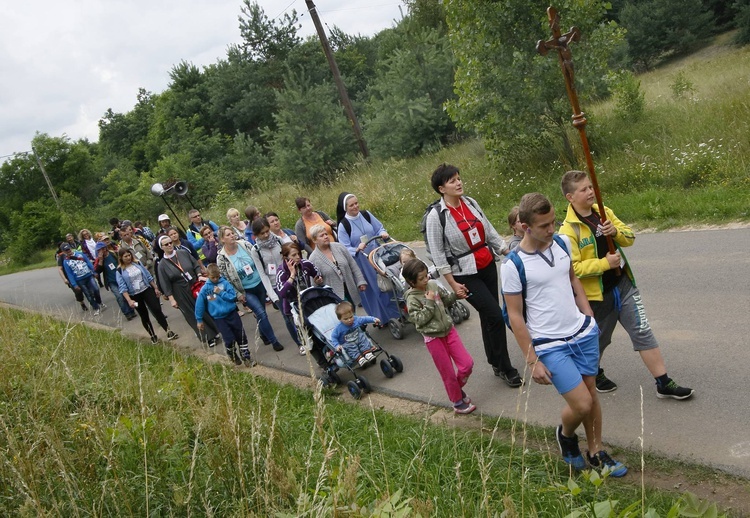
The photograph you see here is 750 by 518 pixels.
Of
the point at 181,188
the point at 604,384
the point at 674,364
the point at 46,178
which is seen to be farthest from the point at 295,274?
the point at 46,178

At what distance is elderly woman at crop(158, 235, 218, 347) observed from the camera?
Result: 35.4 feet

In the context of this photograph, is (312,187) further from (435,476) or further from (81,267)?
(435,476)

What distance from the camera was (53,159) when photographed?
4794 cm

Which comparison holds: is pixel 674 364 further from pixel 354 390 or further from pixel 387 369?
pixel 354 390

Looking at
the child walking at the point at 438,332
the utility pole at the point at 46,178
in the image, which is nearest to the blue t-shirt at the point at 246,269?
the child walking at the point at 438,332

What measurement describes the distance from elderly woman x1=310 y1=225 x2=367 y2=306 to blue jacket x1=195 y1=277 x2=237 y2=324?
4.50ft

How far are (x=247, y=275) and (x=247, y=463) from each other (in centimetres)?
550

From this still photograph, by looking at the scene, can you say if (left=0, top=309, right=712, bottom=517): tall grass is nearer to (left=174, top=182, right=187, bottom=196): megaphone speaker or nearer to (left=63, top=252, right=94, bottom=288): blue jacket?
(left=174, top=182, right=187, bottom=196): megaphone speaker

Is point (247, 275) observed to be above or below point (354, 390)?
above

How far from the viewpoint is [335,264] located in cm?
868

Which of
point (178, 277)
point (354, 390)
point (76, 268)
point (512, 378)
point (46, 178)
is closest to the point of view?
point (512, 378)

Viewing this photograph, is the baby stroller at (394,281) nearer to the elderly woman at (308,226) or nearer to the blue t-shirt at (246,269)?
the elderly woman at (308,226)

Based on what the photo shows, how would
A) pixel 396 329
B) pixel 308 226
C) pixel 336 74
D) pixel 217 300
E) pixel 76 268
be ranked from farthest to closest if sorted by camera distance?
pixel 336 74 < pixel 76 268 < pixel 308 226 < pixel 217 300 < pixel 396 329

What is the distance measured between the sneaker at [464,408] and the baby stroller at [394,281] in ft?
8.47
